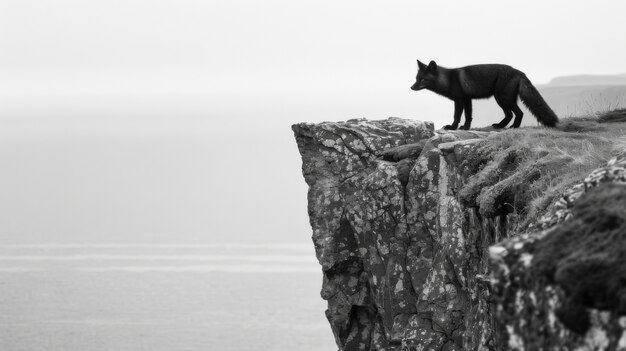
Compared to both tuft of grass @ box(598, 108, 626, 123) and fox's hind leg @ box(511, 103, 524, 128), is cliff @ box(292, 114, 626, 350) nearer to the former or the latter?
tuft of grass @ box(598, 108, 626, 123)

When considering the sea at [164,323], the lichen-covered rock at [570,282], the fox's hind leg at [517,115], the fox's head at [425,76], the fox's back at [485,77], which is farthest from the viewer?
the sea at [164,323]

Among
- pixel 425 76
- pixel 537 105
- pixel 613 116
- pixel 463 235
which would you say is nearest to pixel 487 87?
pixel 537 105

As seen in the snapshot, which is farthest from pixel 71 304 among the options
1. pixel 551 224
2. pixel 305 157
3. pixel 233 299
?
pixel 551 224

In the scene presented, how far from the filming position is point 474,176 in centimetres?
2436

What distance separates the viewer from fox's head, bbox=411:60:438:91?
31.1 m

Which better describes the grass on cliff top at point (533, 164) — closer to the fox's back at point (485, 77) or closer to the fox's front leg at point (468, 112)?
the fox's back at point (485, 77)

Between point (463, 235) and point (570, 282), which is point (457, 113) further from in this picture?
point (570, 282)

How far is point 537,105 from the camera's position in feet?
89.5

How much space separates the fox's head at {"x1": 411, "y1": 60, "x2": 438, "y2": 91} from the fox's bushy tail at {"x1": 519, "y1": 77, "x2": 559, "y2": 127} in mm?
3974

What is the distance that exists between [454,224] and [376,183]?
5165mm

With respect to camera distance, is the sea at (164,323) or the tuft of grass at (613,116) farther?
the sea at (164,323)

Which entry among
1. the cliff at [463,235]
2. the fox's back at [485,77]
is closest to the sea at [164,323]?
the cliff at [463,235]

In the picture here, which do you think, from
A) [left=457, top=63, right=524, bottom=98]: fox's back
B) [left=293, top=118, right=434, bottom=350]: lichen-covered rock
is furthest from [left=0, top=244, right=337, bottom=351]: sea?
[left=457, top=63, right=524, bottom=98]: fox's back

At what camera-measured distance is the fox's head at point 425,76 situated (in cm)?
3108
